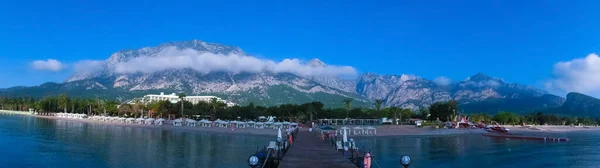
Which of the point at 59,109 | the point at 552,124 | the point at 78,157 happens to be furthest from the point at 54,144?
the point at 552,124

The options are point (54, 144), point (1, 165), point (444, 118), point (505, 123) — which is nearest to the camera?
point (1, 165)

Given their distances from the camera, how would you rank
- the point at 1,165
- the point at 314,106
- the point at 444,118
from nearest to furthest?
the point at 1,165 < the point at 314,106 < the point at 444,118

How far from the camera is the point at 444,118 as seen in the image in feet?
456

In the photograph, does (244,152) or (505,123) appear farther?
(505,123)

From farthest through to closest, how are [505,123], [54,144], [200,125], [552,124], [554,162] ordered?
[552,124] → [505,123] → [200,125] → [54,144] → [554,162]

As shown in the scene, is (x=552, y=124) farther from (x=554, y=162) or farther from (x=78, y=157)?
(x=78, y=157)

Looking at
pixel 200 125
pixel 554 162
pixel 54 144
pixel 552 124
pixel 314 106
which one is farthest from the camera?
pixel 552 124

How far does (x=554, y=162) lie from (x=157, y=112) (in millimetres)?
116973

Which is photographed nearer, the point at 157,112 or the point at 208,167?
the point at 208,167

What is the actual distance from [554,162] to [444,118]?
95.0 m

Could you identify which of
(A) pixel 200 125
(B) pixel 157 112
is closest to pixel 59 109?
(B) pixel 157 112

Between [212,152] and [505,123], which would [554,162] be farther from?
[505,123]

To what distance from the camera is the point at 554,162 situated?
45.8 m

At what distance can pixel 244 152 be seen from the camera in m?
45.9
